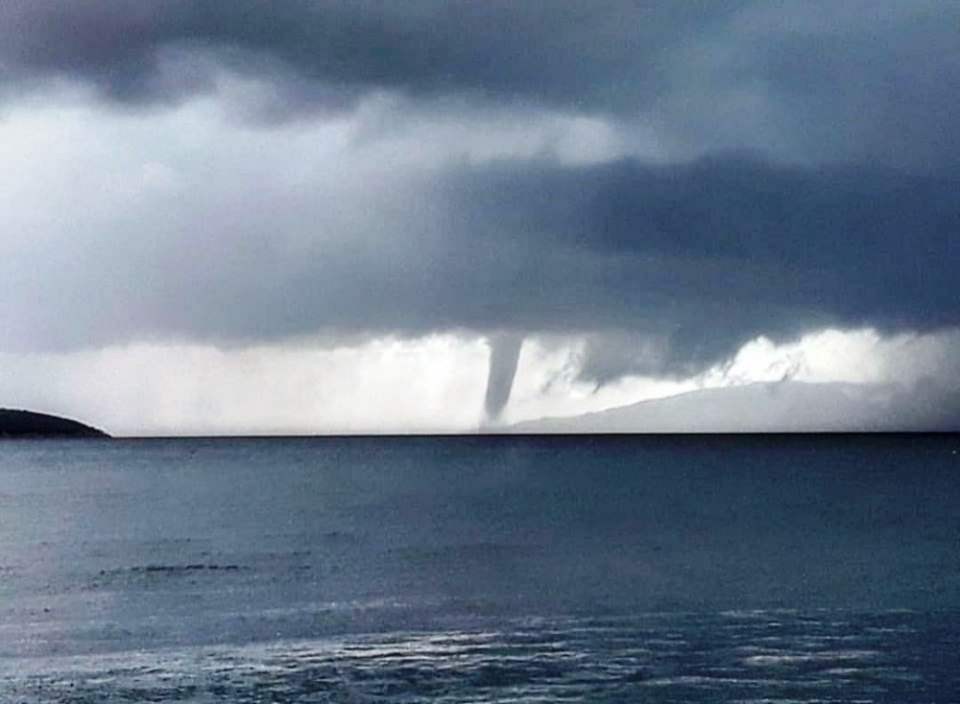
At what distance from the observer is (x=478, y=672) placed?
62281 millimetres

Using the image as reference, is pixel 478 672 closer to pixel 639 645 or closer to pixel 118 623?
pixel 639 645

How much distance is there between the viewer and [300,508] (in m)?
196

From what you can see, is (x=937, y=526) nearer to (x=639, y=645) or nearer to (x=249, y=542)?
(x=249, y=542)

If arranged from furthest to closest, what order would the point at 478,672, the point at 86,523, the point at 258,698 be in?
1. the point at 86,523
2. the point at 478,672
3. the point at 258,698

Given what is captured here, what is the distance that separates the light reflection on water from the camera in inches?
2276

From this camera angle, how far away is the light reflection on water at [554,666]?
5781 cm

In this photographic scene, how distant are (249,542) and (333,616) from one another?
197 ft

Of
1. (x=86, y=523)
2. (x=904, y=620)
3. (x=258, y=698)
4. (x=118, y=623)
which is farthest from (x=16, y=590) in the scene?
(x=86, y=523)

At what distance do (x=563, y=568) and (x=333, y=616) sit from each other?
29810 millimetres

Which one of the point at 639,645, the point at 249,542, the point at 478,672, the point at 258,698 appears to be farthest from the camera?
the point at 249,542

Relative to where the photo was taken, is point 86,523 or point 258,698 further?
point 86,523

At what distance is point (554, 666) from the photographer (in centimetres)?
6334

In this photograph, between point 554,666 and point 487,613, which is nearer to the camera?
point 554,666

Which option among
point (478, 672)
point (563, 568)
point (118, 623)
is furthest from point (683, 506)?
point (478, 672)
